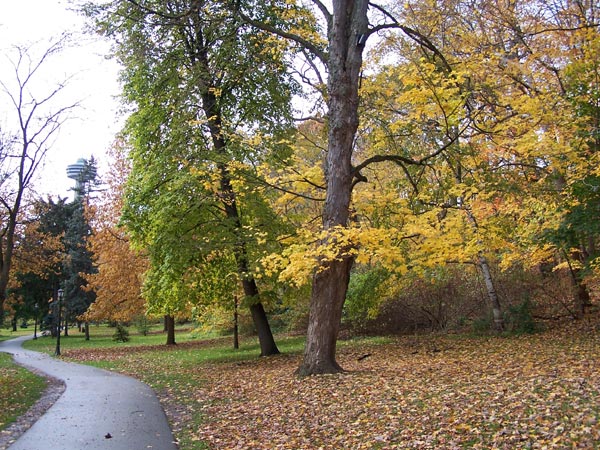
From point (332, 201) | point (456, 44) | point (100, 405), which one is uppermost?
point (456, 44)

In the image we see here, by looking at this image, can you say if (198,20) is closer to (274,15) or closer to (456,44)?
(274,15)

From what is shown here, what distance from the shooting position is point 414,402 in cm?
659

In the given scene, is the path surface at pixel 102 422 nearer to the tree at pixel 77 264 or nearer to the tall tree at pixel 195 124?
Result: the tall tree at pixel 195 124

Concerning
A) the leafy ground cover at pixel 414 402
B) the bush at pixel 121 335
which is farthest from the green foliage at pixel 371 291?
the bush at pixel 121 335

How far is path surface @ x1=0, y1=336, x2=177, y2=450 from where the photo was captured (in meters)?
6.29

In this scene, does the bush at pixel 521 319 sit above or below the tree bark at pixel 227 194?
below

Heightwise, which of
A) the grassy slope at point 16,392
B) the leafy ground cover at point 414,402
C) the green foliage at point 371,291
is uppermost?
the green foliage at point 371,291

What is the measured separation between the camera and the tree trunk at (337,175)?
9117mm

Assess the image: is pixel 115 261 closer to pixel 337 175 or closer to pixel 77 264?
pixel 77 264

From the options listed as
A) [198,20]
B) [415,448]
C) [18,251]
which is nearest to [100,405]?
[415,448]

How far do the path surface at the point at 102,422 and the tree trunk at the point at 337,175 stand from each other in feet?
10.2

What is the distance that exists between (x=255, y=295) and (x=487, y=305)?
8.54m

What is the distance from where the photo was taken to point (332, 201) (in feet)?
30.0

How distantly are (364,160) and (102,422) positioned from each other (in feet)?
30.2
